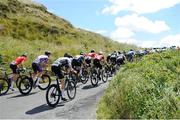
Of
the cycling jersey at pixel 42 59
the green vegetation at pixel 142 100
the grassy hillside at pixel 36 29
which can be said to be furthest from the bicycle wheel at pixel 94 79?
the grassy hillside at pixel 36 29

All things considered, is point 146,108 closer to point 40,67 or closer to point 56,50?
point 40,67

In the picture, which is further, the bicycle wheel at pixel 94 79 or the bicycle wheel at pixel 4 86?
the bicycle wheel at pixel 94 79

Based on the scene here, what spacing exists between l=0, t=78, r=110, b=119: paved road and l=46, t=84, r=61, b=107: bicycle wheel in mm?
211

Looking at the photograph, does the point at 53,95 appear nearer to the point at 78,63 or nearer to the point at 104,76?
the point at 78,63

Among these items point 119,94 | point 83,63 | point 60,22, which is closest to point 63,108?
point 119,94

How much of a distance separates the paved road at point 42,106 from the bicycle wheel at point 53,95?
0.69 ft

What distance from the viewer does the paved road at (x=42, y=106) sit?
1498 cm

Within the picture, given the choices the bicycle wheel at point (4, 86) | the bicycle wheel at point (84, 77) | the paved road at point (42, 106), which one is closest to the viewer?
the paved road at point (42, 106)

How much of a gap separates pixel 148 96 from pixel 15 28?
40040 millimetres

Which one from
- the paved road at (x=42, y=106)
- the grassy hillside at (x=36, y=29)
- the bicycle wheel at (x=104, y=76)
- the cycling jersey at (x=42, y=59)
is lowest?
the paved road at (x=42, y=106)

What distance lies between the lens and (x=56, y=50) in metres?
41.5

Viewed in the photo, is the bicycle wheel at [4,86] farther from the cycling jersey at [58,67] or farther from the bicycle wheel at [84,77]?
the bicycle wheel at [84,77]

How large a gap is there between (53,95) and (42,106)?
0.65 m

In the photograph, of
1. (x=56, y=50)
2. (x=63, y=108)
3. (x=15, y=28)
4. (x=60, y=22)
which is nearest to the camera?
(x=63, y=108)
